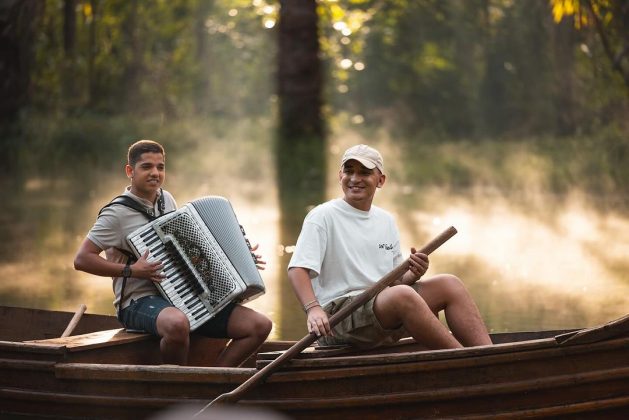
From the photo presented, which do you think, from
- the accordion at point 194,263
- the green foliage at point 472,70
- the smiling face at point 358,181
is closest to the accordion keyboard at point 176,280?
the accordion at point 194,263

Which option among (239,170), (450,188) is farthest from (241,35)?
(450,188)

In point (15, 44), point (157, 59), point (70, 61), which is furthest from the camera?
point (157, 59)

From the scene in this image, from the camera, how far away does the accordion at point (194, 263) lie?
6.52 meters

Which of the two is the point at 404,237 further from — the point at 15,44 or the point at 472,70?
the point at 472,70

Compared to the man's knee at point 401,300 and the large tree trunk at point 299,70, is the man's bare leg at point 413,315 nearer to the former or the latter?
the man's knee at point 401,300

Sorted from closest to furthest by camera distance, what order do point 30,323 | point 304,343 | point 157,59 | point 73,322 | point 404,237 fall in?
point 304,343, point 73,322, point 30,323, point 404,237, point 157,59

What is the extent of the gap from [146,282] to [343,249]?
43.7 inches

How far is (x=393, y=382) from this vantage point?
5.92 meters

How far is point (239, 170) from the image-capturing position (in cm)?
2433

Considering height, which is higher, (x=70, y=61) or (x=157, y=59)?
(x=157, y=59)

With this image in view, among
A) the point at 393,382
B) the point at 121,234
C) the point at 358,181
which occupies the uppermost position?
the point at 358,181

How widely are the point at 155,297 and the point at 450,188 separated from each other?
48.8 feet

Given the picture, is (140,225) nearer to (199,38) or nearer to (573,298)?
(573,298)

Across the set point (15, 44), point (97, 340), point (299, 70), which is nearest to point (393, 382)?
point (97, 340)
